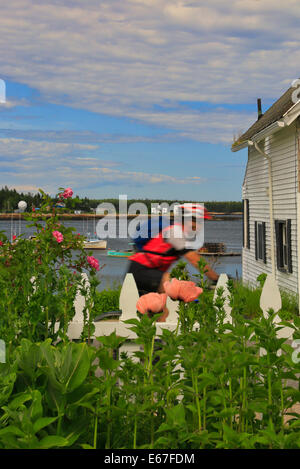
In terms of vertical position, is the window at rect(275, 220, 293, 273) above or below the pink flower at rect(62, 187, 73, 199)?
below

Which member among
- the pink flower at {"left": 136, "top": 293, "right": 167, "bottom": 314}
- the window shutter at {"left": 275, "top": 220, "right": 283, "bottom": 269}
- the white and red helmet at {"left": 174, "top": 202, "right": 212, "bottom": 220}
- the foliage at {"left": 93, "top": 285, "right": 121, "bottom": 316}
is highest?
the white and red helmet at {"left": 174, "top": 202, "right": 212, "bottom": 220}

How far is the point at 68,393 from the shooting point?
173 centimetres

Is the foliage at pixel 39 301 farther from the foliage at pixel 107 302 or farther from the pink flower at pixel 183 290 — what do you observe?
the foliage at pixel 107 302

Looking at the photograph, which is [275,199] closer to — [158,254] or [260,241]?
[260,241]

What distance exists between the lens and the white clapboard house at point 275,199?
1291 centimetres

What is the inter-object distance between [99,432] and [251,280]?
17499 mm

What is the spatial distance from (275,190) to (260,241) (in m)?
2.21

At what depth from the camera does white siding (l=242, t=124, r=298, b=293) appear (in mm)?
13266


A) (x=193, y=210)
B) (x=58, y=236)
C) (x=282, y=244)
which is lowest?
(x=282, y=244)

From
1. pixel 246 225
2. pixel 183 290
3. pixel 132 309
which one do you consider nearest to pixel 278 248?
pixel 246 225

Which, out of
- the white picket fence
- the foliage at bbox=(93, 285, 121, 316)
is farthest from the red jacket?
the foliage at bbox=(93, 285, 121, 316)

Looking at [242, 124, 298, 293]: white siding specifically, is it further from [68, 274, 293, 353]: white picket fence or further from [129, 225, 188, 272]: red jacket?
[68, 274, 293, 353]: white picket fence

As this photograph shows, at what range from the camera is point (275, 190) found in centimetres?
1526

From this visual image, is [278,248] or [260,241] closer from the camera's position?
[278,248]
